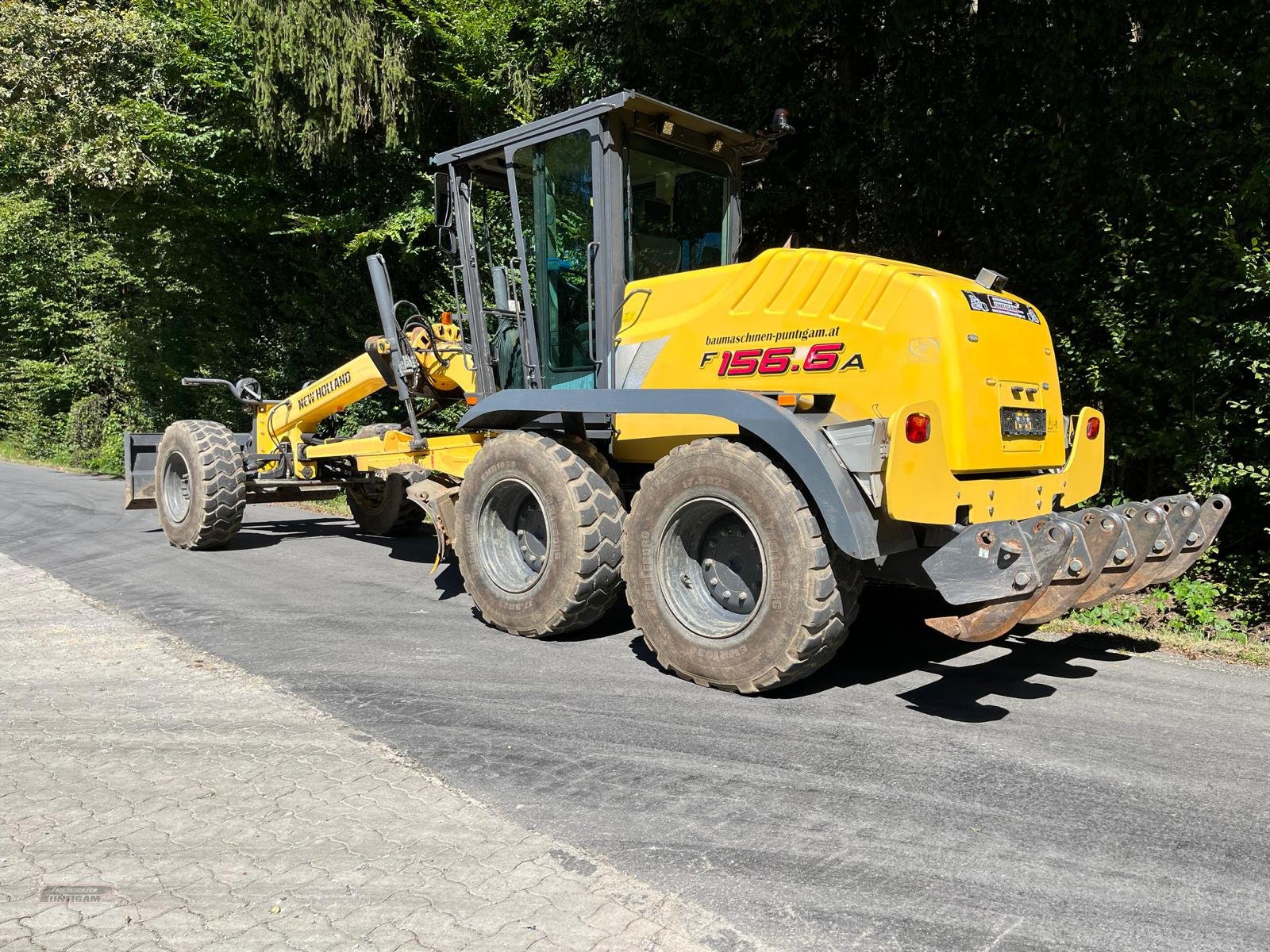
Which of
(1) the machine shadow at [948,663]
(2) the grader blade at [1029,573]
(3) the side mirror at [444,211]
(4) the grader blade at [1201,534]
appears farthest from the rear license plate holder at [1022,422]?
(3) the side mirror at [444,211]

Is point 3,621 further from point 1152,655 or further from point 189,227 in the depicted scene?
point 189,227

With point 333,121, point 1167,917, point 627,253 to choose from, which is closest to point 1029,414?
point 627,253

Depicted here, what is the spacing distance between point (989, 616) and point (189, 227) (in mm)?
17018

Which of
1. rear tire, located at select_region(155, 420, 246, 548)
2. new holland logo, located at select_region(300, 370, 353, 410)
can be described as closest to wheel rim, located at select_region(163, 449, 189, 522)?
rear tire, located at select_region(155, 420, 246, 548)

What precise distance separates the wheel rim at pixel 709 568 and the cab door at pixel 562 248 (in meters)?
1.34

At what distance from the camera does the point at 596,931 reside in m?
2.54

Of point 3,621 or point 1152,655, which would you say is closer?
point 1152,655

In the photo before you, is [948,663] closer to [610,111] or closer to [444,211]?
[610,111]

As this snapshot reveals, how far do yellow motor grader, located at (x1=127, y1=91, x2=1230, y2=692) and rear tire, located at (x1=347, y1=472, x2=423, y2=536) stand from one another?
9.32 ft

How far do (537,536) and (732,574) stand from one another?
159 centimetres

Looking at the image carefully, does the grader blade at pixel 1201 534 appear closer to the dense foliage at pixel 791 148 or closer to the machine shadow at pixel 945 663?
the machine shadow at pixel 945 663

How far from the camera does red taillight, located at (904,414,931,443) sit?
422cm

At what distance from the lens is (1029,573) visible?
155 inches

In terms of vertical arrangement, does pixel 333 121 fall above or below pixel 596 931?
above
